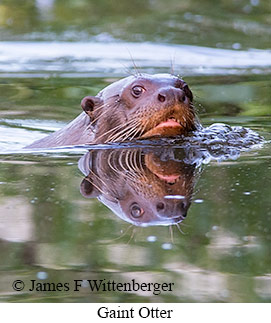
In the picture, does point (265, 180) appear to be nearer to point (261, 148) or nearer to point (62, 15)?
point (261, 148)

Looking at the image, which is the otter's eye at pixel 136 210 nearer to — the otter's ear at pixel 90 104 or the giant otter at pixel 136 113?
the giant otter at pixel 136 113

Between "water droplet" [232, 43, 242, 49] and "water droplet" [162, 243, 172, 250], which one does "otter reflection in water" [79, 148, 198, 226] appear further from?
"water droplet" [232, 43, 242, 49]

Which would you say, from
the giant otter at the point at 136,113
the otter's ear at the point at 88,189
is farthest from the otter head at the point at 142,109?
the otter's ear at the point at 88,189

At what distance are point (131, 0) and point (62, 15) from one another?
134cm

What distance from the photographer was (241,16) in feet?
41.9

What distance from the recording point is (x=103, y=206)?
434 cm

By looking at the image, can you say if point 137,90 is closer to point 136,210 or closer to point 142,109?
point 142,109

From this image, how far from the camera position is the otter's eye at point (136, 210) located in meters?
4.13

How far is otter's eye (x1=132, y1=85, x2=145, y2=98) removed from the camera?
223 inches

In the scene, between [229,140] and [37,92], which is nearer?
[229,140]

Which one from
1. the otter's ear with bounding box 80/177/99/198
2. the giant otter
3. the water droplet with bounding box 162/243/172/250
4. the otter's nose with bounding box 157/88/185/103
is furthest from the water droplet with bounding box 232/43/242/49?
the water droplet with bounding box 162/243/172/250

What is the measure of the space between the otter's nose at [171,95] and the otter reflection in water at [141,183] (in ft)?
1.13

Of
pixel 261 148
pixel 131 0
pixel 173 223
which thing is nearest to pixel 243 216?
pixel 173 223

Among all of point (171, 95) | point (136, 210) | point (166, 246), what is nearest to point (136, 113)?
point (171, 95)
